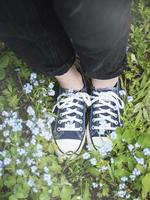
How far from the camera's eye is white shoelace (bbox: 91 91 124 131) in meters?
1.51

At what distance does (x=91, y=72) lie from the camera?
4.30 feet

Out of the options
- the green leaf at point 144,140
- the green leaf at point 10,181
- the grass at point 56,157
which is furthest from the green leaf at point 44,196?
the green leaf at point 144,140

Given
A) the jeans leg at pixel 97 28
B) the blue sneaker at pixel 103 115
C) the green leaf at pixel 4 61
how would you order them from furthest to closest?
the green leaf at pixel 4 61 < the blue sneaker at pixel 103 115 < the jeans leg at pixel 97 28

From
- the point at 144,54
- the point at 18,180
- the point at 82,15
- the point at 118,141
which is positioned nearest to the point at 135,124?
the point at 118,141

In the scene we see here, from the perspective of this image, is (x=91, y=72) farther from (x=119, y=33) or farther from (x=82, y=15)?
(x=82, y=15)

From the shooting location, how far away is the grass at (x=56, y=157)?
1414 millimetres

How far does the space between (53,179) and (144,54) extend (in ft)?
1.98

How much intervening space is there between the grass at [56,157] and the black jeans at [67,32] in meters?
0.23

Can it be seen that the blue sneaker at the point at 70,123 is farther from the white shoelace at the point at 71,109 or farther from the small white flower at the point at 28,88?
the small white flower at the point at 28,88

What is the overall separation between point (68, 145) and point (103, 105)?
0.58ft

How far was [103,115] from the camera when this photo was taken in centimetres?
152

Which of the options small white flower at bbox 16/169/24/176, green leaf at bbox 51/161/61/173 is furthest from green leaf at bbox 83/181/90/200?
small white flower at bbox 16/169/24/176

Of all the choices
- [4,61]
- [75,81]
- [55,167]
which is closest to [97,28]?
[75,81]

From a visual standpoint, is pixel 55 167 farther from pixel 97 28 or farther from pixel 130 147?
pixel 97 28
